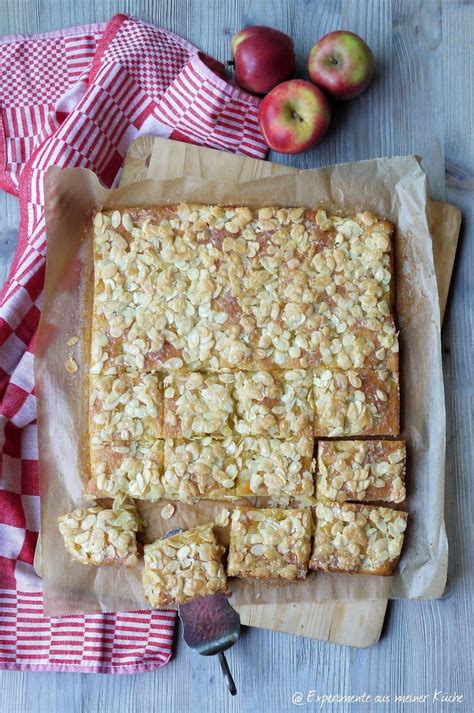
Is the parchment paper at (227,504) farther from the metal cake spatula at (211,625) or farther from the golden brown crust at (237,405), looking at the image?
the golden brown crust at (237,405)

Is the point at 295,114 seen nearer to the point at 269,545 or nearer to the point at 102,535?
the point at 269,545

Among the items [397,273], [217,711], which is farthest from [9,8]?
[217,711]

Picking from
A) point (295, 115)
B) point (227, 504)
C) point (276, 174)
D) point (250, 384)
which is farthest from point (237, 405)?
point (295, 115)

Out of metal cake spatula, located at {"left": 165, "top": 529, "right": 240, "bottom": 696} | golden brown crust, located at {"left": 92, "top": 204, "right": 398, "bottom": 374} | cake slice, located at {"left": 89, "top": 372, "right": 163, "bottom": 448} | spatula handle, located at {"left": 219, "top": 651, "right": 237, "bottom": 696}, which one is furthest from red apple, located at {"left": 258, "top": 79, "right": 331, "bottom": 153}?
spatula handle, located at {"left": 219, "top": 651, "right": 237, "bottom": 696}

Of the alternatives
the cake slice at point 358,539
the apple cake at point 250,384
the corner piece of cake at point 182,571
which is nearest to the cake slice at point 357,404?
the apple cake at point 250,384

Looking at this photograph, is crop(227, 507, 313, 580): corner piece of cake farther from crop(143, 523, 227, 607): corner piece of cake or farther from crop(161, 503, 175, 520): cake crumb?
crop(161, 503, 175, 520): cake crumb

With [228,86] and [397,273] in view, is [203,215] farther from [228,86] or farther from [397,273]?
[397,273]

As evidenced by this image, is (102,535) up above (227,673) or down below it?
above
